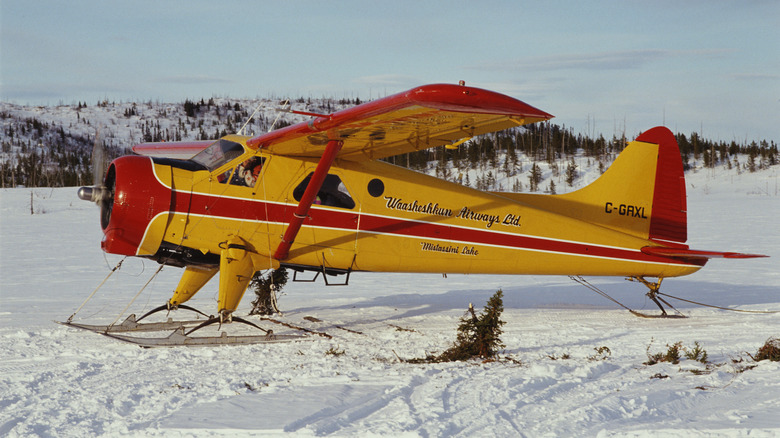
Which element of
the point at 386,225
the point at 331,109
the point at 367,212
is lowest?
the point at 386,225

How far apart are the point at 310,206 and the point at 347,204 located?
1.96ft

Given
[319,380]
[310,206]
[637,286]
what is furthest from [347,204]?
[637,286]

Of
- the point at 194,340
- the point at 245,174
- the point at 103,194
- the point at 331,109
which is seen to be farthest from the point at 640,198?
the point at 331,109

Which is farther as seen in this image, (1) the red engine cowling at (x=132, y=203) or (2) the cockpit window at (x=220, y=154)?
(2) the cockpit window at (x=220, y=154)

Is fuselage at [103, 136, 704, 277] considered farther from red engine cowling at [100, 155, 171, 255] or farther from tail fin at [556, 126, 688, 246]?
tail fin at [556, 126, 688, 246]

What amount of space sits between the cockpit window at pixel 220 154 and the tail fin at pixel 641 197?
16.1 ft

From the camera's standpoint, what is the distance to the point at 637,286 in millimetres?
14492

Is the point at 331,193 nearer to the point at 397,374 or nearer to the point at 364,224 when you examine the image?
the point at 364,224

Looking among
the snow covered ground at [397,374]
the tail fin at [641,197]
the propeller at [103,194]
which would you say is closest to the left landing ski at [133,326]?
the snow covered ground at [397,374]

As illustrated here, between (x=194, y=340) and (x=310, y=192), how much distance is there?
2165 mm

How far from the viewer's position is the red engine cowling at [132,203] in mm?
7797

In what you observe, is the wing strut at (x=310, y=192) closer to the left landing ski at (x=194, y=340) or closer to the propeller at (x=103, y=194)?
the left landing ski at (x=194, y=340)

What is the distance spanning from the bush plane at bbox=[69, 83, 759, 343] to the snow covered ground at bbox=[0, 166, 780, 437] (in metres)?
0.96

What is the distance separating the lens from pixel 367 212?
8750 millimetres
